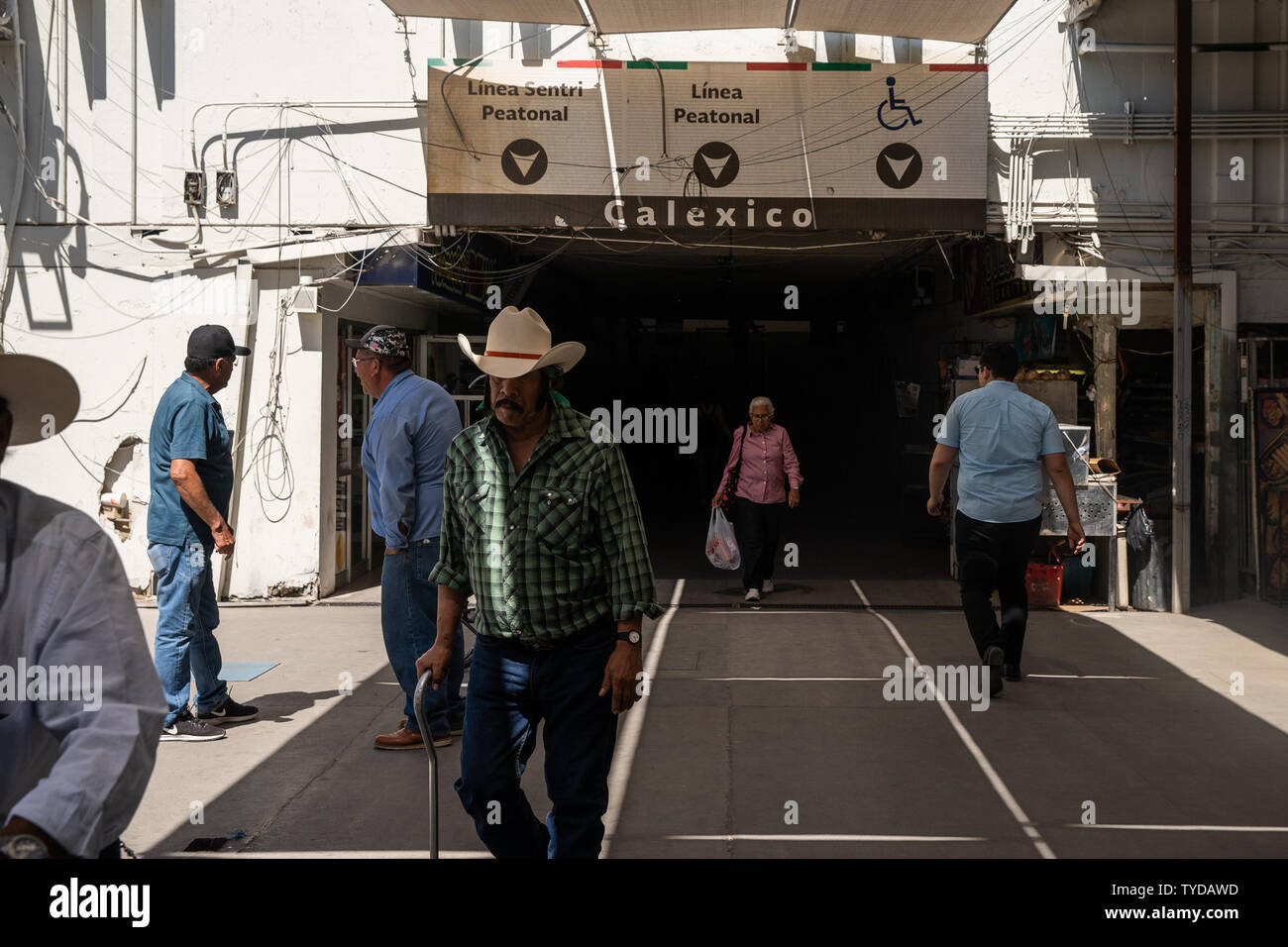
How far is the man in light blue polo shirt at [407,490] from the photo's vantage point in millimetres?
5805

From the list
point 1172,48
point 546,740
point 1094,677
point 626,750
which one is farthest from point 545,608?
point 1172,48

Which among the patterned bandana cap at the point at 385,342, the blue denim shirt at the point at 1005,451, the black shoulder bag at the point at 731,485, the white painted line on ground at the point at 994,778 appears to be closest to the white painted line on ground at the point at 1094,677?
the white painted line on ground at the point at 994,778

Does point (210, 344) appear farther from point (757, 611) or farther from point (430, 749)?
point (757, 611)

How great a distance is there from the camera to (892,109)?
10.2m

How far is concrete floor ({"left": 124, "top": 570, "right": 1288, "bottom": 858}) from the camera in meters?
4.82

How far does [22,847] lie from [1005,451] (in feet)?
19.3

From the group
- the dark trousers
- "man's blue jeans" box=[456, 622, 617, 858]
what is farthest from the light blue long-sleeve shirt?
the dark trousers

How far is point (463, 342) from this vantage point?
4.15 m

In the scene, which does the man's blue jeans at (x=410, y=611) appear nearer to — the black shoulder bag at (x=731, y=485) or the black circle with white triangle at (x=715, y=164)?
the black shoulder bag at (x=731, y=485)
